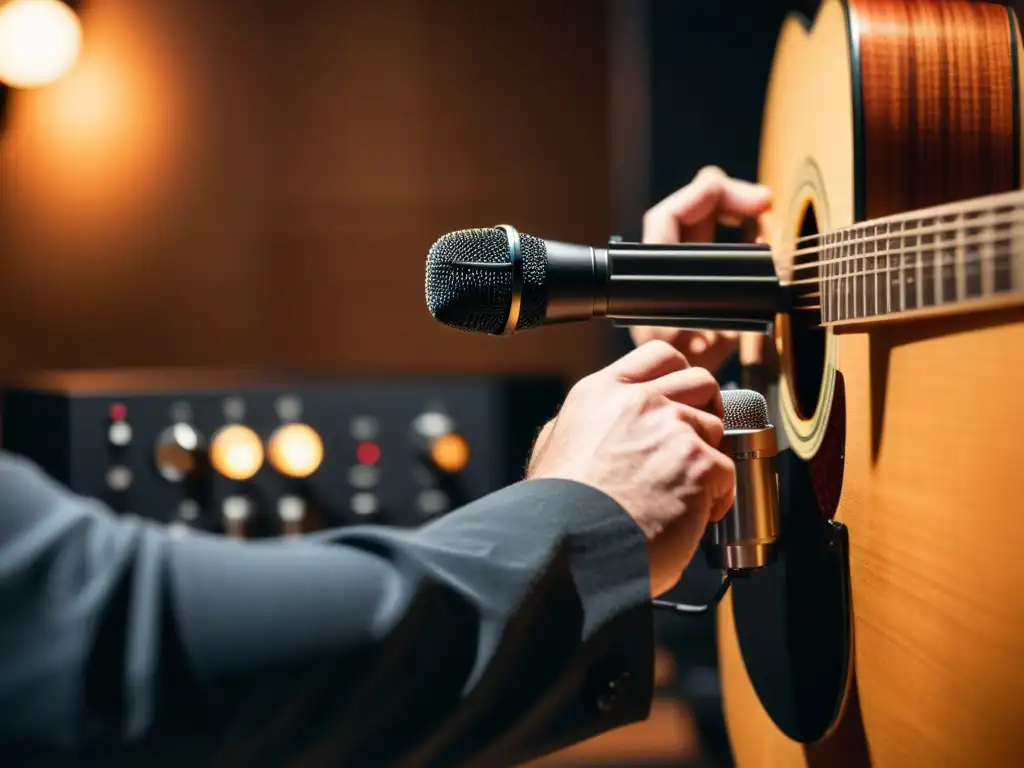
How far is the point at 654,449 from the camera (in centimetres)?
49

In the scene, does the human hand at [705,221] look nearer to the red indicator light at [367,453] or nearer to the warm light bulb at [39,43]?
the red indicator light at [367,453]

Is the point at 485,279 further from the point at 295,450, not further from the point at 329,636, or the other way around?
the point at 295,450

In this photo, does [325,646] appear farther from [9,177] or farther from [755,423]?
[9,177]

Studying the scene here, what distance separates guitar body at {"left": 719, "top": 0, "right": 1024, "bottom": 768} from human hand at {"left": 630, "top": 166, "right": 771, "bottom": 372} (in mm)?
72

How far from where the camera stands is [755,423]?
57 centimetres

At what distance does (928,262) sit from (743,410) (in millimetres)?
148

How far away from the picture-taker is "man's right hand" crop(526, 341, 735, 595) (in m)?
0.48

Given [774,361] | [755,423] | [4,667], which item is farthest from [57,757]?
[774,361]

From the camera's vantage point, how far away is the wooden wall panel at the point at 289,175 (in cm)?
153

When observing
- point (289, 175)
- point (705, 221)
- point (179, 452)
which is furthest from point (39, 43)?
point (705, 221)

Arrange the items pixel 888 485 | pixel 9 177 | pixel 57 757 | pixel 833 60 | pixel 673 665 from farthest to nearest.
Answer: pixel 9 177
pixel 673 665
pixel 833 60
pixel 888 485
pixel 57 757

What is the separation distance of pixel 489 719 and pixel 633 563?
3.7 inches

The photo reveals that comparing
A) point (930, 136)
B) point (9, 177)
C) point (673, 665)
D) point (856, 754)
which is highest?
point (9, 177)

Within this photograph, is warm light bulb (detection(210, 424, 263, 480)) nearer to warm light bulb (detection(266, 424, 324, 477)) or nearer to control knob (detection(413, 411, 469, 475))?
warm light bulb (detection(266, 424, 324, 477))
